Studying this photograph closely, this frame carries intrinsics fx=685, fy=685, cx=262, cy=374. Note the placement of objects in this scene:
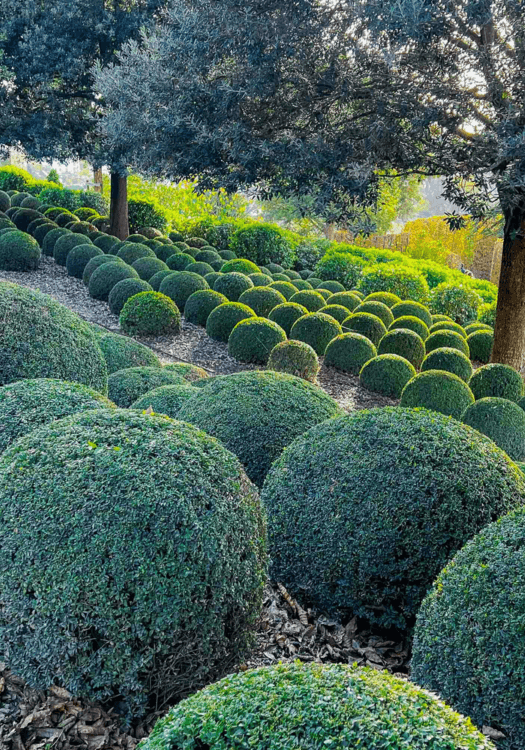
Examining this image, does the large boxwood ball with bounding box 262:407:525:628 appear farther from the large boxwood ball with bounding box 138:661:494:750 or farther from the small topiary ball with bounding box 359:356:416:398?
the small topiary ball with bounding box 359:356:416:398

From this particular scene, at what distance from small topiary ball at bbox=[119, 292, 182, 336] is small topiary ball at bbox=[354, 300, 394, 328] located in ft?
12.6

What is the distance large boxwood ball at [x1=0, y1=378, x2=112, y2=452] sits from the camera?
370cm

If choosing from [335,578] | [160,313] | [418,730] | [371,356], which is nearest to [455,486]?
[335,578]

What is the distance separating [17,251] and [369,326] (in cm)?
780

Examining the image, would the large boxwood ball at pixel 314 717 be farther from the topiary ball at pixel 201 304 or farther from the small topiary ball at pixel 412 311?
the small topiary ball at pixel 412 311

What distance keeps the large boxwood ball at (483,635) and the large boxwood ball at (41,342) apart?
3.20 meters

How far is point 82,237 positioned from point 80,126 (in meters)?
2.59

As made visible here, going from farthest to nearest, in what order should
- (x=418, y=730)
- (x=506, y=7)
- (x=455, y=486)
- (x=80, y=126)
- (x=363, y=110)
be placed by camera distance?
(x=80, y=126) → (x=363, y=110) → (x=506, y=7) → (x=455, y=486) → (x=418, y=730)

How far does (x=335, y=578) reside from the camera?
3.61 m

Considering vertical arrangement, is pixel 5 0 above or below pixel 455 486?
above

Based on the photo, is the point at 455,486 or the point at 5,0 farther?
the point at 5,0

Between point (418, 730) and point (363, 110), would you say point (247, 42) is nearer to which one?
point (363, 110)

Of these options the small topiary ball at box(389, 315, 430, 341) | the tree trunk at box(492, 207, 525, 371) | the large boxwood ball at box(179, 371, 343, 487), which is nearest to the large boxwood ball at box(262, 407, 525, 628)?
the large boxwood ball at box(179, 371, 343, 487)

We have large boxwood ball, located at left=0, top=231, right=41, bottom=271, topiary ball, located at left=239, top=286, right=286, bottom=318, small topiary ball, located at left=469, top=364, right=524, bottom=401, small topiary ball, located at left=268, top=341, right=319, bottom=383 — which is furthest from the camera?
large boxwood ball, located at left=0, top=231, right=41, bottom=271
